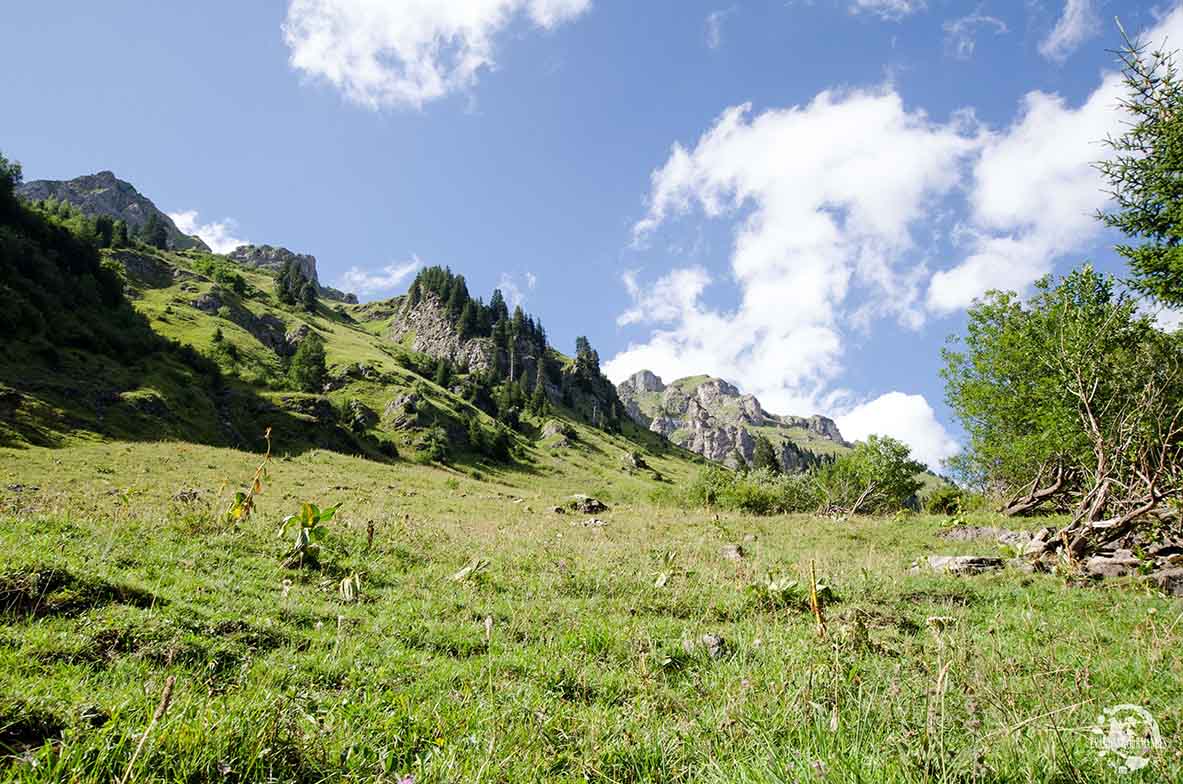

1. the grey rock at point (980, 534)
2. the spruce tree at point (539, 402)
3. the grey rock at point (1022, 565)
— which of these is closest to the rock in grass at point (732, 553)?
the grey rock at point (1022, 565)

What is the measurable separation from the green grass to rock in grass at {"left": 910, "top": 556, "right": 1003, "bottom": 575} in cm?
65

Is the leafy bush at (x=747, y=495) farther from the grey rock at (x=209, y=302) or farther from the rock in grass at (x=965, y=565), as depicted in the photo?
the grey rock at (x=209, y=302)

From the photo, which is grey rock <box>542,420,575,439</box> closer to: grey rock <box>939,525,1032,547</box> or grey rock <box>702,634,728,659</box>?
grey rock <box>939,525,1032,547</box>

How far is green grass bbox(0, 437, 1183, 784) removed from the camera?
322cm

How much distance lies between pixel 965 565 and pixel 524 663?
39.7 ft

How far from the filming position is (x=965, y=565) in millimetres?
12805

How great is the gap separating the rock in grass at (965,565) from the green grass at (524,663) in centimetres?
65

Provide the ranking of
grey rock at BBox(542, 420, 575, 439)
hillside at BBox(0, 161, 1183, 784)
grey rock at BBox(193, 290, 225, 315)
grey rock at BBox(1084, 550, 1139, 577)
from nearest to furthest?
hillside at BBox(0, 161, 1183, 784), grey rock at BBox(1084, 550, 1139, 577), grey rock at BBox(193, 290, 225, 315), grey rock at BBox(542, 420, 575, 439)

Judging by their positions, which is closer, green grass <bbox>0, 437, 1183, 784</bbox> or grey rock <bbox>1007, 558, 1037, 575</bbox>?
green grass <bbox>0, 437, 1183, 784</bbox>

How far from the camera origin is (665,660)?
20.2 ft

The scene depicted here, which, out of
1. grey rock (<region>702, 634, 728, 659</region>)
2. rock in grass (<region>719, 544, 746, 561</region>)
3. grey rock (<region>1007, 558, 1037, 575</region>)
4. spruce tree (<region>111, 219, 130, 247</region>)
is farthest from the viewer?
spruce tree (<region>111, 219, 130, 247</region>)

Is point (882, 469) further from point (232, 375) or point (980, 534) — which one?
point (232, 375)

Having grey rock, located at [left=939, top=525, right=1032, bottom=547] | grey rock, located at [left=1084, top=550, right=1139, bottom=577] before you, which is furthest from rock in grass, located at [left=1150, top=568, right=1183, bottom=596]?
grey rock, located at [left=939, top=525, right=1032, bottom=547]

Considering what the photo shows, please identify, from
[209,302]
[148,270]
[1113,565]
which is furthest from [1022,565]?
[148,270]
